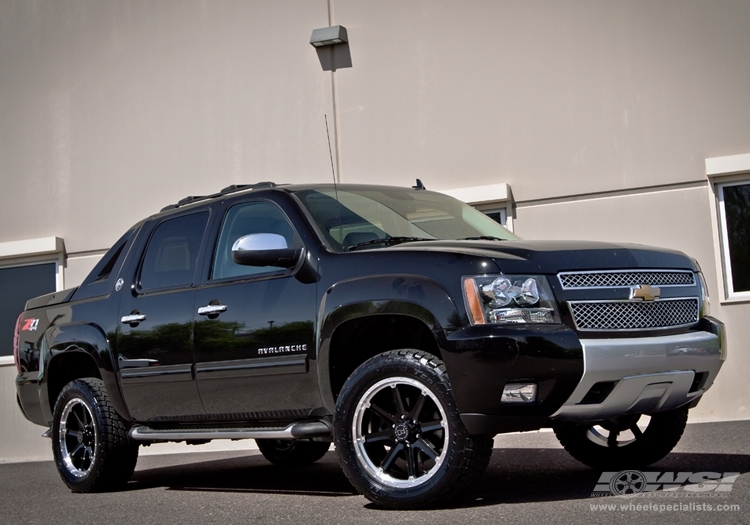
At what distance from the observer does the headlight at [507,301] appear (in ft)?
15.4

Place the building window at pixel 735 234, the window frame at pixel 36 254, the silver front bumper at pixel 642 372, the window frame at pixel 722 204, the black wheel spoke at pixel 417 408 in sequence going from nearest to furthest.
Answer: the silver front bumper at pixel 642 372 → the black wheel spoke at pixel 417 408 → the window frame at pixel 722 204 → the building window at pixel 735 234 → the window frame at pixel 36 254

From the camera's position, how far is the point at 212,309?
6.05 m

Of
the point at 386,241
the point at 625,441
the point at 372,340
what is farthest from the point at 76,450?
the point at 625,441

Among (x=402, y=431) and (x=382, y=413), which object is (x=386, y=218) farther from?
(x=402, y=431)

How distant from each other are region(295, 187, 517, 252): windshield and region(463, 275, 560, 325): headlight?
3.31 feet

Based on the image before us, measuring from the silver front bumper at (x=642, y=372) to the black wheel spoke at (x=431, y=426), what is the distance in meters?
0.56

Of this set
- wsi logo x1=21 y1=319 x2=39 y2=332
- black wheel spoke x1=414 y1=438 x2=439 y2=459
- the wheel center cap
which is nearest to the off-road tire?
wsi logo x1=21 y1=319 x2=39 y2=332

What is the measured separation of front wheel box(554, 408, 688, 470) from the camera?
599 cm

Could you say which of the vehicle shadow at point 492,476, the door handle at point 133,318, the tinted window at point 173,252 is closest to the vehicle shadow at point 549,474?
the vehicle shadow at point 492,476

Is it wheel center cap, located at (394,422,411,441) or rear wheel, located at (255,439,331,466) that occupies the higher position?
wheel center cap, located at (394,422,411,441)

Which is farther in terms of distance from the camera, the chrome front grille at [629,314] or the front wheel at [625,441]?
the front wheel at [625,441]

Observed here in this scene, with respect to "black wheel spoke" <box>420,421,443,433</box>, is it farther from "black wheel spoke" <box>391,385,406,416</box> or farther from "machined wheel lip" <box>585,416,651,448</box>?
"machined wheel lip" <box>585,416,651,448</box>

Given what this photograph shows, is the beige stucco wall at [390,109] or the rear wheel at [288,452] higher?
the beige stucco wall at [390,109]

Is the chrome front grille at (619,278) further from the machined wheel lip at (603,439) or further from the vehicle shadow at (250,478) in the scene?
the vehicle shadow at (250,478)
